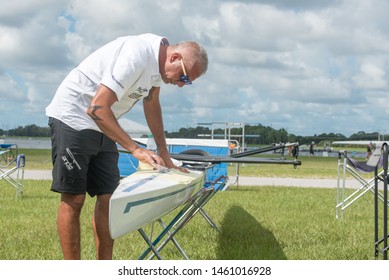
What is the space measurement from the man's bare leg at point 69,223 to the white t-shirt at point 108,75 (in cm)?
47

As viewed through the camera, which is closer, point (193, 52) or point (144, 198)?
point (144, 198)

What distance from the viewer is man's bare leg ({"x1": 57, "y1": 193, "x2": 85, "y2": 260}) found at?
352 centimetres

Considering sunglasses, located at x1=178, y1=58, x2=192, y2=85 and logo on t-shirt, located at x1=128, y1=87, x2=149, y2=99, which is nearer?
sunglasses, located at x1=178, y1=58, x2=192, y2=85

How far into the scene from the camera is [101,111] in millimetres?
3113

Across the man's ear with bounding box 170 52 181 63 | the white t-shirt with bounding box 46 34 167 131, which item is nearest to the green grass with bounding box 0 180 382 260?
the white t-shirt with bounding box 46 34 167 131

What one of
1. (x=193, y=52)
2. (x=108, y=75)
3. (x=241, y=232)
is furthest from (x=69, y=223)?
(x=241, y=232)

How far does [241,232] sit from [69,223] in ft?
9.69

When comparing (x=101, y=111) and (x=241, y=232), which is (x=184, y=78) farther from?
(x=241, y=232)

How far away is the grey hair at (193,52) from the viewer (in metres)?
3.27

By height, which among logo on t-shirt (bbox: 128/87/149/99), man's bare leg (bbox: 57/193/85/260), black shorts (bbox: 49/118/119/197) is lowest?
man's bare leg (bbox: 57/193/85/260)

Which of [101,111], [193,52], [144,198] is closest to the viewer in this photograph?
[144,198]

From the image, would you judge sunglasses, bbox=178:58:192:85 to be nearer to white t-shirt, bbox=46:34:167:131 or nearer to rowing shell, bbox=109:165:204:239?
white t-shirt, bbox=46:34:167:131

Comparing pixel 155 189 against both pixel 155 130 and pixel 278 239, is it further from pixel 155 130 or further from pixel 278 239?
pixel 278 239

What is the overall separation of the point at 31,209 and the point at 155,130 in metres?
4.51
